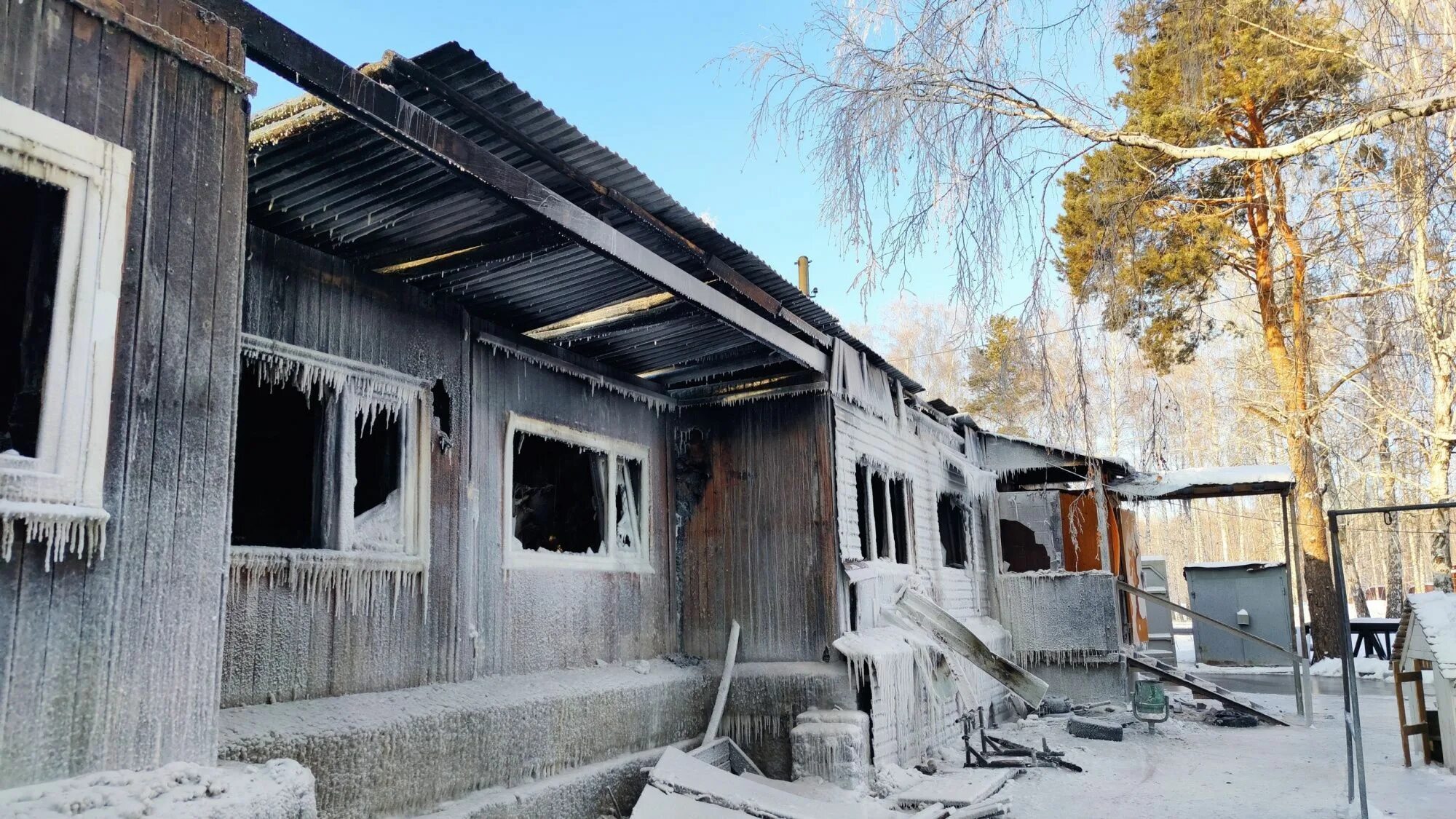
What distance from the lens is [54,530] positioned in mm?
2945

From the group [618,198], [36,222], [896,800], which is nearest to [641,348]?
[618,198]

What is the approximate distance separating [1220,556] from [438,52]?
5356cm

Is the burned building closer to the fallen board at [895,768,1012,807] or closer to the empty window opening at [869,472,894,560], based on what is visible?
the empty window opening at [869,472,894,560]

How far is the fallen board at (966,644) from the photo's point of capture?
7645mm

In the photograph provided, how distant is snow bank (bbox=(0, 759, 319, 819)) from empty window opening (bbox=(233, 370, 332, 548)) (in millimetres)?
4151

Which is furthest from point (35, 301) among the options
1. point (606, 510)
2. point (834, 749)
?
point (834, 749)

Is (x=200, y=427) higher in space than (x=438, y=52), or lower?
lower

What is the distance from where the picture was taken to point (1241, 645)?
20.0 meters

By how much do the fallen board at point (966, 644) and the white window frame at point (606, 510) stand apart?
2.91 meters

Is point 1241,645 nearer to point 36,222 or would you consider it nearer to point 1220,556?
point 36,222

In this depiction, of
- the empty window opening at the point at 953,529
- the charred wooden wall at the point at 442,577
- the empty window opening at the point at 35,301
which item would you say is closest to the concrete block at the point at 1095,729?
the empty window opening at the point at 953,529

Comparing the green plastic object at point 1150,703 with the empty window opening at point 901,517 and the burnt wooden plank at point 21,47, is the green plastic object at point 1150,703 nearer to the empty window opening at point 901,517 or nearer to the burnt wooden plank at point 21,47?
the empty window opening at point 901,517

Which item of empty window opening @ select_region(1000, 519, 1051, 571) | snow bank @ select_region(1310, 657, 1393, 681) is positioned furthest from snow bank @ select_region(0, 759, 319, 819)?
snow bank @ select_region(1310, 657, 1393, 681)

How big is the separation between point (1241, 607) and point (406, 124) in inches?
828
